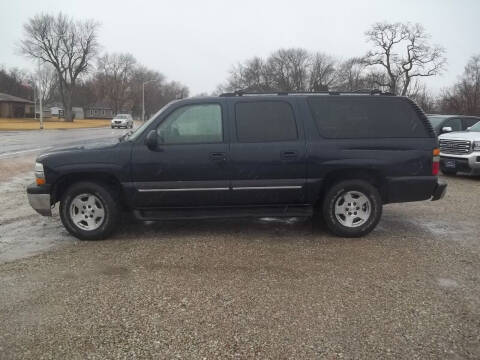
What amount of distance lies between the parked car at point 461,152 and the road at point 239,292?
548cm

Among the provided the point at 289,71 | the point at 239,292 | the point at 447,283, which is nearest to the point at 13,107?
the point at 289,71

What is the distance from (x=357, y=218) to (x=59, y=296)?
12.2ft

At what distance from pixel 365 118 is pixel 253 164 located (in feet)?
5.35

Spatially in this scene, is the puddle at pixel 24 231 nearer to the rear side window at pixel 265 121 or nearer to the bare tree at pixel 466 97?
the rear side window at pixel 265 121

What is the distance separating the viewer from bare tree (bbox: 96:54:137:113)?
98.2 metres

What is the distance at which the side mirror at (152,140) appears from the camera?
5094mm

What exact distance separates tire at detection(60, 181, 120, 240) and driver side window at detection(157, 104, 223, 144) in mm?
1042

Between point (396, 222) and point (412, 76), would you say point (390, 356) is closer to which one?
point (396, 222)

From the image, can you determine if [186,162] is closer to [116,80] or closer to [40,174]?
[40,174]

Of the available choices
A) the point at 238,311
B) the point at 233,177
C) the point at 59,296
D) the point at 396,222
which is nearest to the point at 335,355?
the point at 238,311

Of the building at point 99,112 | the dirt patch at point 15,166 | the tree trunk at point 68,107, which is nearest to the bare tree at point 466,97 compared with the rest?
the dirt patch at point 15,166

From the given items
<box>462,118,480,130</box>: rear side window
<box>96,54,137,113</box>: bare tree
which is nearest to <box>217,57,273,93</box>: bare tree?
<box>96,54,137,113</box>: bare tree

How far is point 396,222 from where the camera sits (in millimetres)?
6473

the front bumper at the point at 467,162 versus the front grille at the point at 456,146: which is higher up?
the front grille at the point at 456,146
